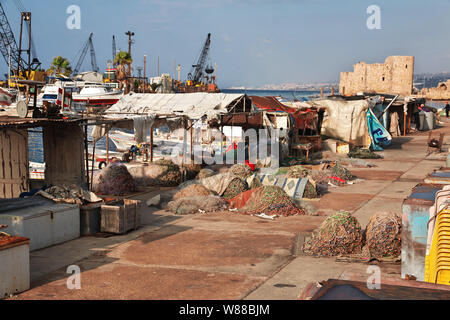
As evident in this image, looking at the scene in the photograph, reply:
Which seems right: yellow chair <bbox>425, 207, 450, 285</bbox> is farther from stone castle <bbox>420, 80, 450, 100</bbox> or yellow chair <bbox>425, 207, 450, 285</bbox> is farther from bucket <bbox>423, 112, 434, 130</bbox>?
stone castle <bbox>420, 80, 450, 100</bbox>

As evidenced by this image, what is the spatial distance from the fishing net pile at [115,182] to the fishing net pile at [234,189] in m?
3.40

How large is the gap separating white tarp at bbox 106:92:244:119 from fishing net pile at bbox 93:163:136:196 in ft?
9.32

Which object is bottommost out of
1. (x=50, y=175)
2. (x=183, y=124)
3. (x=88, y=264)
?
(x=88, y=264)

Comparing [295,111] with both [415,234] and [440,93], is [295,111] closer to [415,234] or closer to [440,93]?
[415,234]

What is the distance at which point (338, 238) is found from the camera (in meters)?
9.28

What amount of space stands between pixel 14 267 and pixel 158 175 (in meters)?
10.1

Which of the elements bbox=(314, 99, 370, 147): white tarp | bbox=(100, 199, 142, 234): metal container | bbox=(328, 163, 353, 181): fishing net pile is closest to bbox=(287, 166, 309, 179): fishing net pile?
bbox=(328, 163, 353, 181): fishing net pile

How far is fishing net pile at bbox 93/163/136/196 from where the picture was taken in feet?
52.1

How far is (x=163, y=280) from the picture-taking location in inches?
313

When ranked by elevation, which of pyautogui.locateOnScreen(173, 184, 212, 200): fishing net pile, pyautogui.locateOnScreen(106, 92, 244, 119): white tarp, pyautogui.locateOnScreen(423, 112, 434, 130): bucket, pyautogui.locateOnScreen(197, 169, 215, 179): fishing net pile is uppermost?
pyautogui.locateOnScreen(106, 92, 244, 119): white tarp

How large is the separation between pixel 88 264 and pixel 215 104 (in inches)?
433
